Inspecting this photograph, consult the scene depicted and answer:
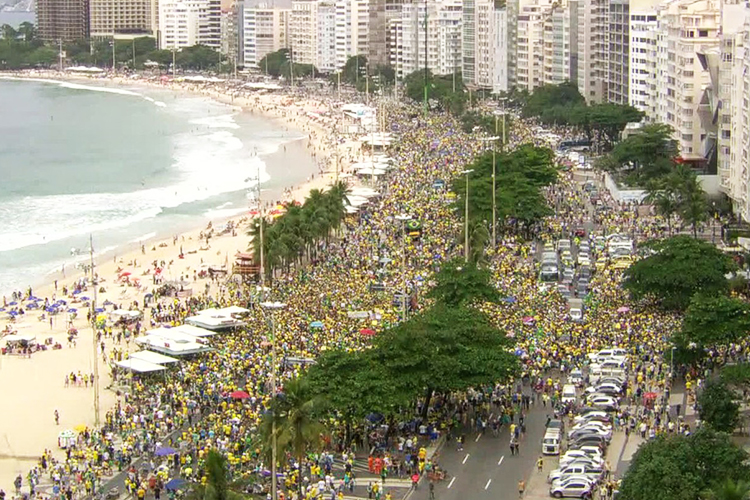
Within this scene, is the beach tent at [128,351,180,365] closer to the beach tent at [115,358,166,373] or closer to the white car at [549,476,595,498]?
the beach tent at [115,358,166,373]

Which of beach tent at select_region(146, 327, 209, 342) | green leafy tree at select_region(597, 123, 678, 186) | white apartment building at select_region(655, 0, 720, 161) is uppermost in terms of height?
white apartment building at select_region(655, 0, 720, 161)

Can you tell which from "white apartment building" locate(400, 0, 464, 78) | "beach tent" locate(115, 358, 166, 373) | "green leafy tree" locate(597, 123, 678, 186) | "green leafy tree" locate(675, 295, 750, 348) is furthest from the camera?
"white apartment building" locate(400, 0, 464, 78)

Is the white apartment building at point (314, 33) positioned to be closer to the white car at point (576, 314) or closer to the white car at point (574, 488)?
the white car at point (576, 314)

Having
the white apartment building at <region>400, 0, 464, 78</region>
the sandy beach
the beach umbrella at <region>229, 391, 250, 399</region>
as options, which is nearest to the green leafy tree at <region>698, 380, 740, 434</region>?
the beach umbrella at <region>229, 391, 250, 399</region>

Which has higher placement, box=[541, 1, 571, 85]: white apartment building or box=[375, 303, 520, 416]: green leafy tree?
box=[541, 1, 571, 85]: white apartment building

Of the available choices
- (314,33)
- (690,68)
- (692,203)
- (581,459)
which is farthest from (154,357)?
(314,33)

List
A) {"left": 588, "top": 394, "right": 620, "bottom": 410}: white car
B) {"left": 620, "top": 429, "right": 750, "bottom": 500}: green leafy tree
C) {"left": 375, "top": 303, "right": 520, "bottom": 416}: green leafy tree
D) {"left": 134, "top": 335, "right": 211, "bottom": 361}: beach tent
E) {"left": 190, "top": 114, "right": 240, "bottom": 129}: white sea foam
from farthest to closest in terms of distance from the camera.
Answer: {"left": 190, "top": 114, "right": 240, "bottom": 129}: white sea foam, {"left": 134, "top": 335, "right": 211, "bottom": 361}: beach tent, {"left": 588, "top": 394, "right": 620, "bottom": 410}: white car, {"left": 375, "top": 303, "right": 520, "bottom": 416}: green leafy tree, {"left": 620, "top": 429, "right": 750, "bottom": 500}: green leafy tree
